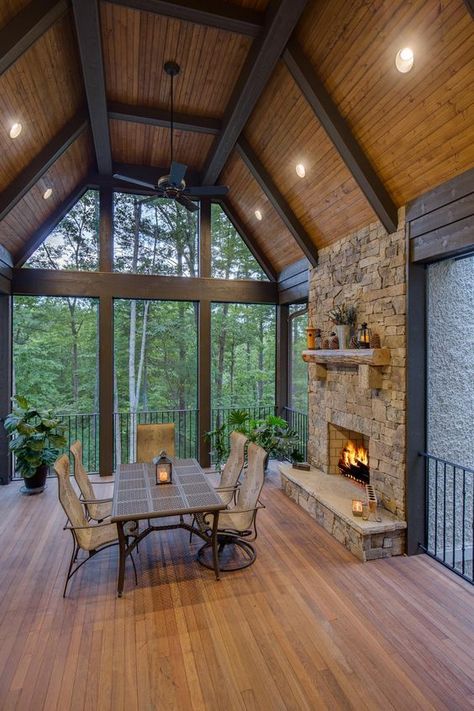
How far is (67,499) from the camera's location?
3176 millimetres

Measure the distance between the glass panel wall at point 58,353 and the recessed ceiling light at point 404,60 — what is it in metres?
6.23

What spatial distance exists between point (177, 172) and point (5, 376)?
4267 mm

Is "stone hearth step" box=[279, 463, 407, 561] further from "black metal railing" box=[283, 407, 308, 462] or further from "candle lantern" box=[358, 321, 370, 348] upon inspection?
"candle lantern" box=[358, 321, 370, 348]

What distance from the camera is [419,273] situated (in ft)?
12.6

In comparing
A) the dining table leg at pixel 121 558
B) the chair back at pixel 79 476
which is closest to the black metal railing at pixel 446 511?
the dining table leg at pixel 121 558

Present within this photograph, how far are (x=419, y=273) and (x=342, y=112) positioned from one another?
1.83 meters

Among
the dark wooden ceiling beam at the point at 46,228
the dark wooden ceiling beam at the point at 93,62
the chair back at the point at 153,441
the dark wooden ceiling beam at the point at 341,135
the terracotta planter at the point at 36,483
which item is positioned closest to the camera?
the dark wooden ceiling beam at the point at 93,62

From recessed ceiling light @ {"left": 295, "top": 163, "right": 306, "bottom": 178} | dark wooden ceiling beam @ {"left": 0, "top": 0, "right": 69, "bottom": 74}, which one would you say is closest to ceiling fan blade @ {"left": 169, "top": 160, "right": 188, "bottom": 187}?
dark wooden ceiling beam @ {"left": 0, "top": 0, "right": 69, "bottom": 74}

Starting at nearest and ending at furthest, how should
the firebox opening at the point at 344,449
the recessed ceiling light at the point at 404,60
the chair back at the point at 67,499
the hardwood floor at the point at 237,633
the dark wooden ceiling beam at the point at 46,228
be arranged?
the hardwood floor at the point at 237,633
the recessed ceiling light at the point at 404,60
the chair back at the point at 67,499
the firebox opening at the point at 344,449
the dark wooden ceiling beam at the point at 46,228

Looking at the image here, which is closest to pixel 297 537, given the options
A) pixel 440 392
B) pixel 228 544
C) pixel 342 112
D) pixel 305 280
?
pixel 228 544

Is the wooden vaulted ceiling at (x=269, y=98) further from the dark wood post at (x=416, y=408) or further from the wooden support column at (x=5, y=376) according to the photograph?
the wooden support column at (x=5, y=376)

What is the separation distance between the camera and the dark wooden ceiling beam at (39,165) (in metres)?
4.43

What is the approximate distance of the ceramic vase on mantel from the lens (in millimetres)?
4723

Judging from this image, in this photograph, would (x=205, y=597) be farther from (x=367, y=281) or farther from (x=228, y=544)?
(x=367, y=281)
